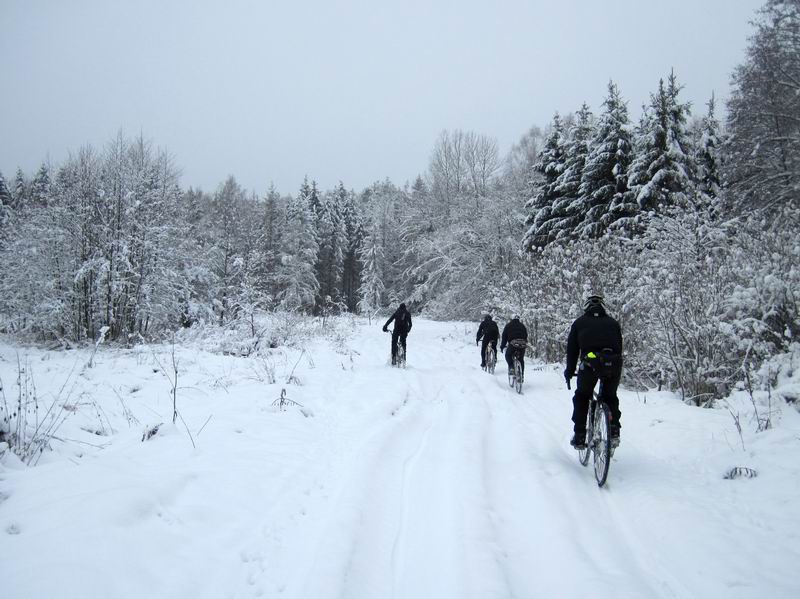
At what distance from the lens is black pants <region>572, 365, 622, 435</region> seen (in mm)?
5137

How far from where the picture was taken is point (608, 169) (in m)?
22.0

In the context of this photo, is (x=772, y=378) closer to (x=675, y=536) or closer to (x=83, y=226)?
(x=675, y=536)

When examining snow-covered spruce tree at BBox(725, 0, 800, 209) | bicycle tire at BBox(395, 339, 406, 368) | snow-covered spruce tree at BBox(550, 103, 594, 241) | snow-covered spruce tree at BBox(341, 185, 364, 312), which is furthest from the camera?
snow-covered spruce tree at BBox(341, 185, 364, 312)

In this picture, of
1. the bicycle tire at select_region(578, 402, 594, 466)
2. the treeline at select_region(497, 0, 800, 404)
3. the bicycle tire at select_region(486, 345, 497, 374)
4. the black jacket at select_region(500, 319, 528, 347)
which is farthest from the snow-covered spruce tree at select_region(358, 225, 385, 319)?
the bicycle tire at select_region(578, 402, 594, 466)

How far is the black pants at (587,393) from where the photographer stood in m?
5.14

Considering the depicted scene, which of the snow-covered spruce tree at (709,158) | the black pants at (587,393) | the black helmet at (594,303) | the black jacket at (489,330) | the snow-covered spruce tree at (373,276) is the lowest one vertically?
the black pants at (587,393)

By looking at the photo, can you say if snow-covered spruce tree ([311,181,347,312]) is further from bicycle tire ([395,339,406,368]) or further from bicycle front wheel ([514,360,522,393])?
bicycle front wheel ([514,360,522,393])

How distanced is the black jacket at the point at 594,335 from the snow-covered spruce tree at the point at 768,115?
1699 cm

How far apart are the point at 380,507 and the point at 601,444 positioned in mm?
2795

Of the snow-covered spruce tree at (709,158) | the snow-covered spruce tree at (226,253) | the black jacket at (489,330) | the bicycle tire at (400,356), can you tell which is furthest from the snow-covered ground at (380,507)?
the snow-covered spruce tree at (709,158)

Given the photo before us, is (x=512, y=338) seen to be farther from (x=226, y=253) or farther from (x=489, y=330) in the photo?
(x=226, y=253)

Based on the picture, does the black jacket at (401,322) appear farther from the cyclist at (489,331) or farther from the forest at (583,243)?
the forest at (583,243)

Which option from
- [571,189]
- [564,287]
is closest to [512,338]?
[564,287]

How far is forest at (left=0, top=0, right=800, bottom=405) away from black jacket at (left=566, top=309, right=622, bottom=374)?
2582 mm
